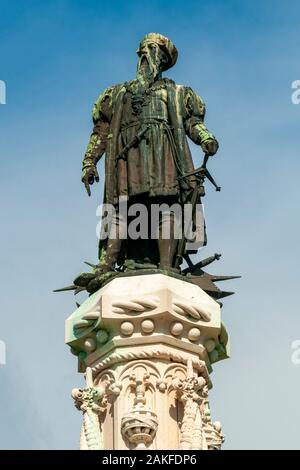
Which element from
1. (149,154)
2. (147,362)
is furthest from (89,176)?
(147,362)

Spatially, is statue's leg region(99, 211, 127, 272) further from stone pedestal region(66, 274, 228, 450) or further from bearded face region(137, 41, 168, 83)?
bearded face region(137, 41, 168, 83)

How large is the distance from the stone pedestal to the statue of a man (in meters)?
1.17

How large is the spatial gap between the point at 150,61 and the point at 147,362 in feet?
20.0

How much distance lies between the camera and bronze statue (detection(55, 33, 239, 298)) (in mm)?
50094

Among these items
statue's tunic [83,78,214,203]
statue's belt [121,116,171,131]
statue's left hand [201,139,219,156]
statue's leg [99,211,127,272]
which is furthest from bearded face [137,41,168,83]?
statue's leg [99,211,127,272]

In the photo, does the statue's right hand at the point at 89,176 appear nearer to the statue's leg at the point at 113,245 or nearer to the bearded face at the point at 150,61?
the statue's leg at the point at 113,245

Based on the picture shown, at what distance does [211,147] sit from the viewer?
166 feet

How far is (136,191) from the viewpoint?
5034cm

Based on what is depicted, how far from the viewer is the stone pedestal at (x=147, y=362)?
157 feet

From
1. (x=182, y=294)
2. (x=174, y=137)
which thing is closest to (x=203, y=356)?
(x=182, y=294)

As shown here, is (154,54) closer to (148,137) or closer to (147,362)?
(148,137)
